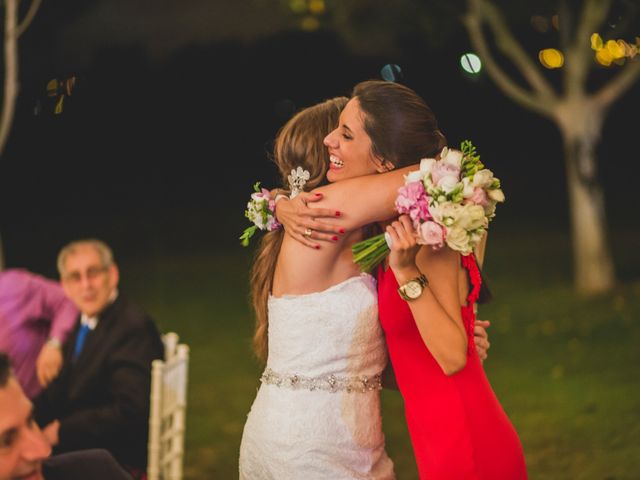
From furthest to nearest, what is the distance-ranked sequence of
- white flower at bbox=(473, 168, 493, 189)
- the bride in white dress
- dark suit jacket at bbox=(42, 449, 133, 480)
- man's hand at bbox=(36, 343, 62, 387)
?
man's hand at bbox=(36, 343, 62, 387) → the bride in white dress → white flower at bbox=(473, 168, 493, 189) → dark suit jacket at bbox=(42, 449, 133, 480)

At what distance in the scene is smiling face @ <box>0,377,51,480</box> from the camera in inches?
90.7

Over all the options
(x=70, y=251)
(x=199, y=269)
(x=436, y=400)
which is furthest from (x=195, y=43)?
(x=436, y=400)

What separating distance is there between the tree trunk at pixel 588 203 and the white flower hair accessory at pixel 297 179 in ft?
34.1

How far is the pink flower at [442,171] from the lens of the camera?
2945 mm

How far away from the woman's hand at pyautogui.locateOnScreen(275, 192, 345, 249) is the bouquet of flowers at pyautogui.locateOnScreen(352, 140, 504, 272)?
0.09m

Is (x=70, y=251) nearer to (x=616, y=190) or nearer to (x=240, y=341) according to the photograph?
(x=240, y=341)

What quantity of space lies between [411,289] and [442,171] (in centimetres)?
34

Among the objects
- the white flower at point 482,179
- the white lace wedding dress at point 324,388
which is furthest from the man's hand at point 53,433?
the white flower at point 482,179

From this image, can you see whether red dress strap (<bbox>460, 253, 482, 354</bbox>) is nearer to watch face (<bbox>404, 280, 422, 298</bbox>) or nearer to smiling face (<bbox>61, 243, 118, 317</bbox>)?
watch face (<bbox>404, 280, 422, 298</bbox>)

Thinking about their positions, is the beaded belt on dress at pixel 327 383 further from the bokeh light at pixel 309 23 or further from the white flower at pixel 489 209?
the bokeh light at pixel 309 23

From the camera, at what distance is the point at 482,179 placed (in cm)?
299

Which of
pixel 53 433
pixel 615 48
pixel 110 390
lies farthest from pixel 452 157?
pixel 615 48

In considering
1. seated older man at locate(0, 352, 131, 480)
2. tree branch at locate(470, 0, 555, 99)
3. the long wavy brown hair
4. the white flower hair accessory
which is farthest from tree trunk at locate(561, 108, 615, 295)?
seated older man at locate(0, 352, 131, 480)

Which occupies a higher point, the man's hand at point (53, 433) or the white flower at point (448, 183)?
the white flower at point (448, 183)
